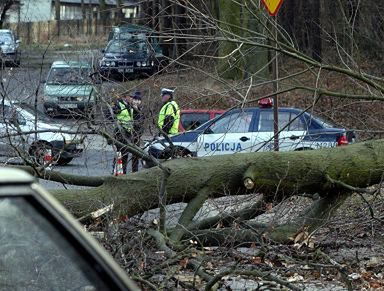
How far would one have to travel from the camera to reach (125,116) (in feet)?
29.1

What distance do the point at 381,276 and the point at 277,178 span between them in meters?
1.30

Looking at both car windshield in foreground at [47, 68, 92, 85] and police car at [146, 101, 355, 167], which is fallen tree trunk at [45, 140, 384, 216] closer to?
police car at [146, 101, 355, 167]

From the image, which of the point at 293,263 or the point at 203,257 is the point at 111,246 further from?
the point at 293,263

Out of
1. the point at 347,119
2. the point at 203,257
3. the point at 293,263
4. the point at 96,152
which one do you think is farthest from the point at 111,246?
the point at 347,119

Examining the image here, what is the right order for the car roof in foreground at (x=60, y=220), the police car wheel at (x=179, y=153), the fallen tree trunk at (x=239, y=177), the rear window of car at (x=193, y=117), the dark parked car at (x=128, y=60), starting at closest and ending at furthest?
the car roof in foreground at (x=60, y=220), the fallen tree trunk at (x=239, y=177), the police car wheel at (x=179, y=153), the dark parked car at (x=128, y=60), the rear window of car at (x=193, y=117)

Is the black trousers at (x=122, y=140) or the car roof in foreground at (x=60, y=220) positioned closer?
the car roof in foreground at (x=60, y=220)

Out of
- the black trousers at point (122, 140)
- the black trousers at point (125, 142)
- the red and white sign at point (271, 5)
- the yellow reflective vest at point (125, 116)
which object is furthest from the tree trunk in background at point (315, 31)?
the black trousers at point (122, 140)

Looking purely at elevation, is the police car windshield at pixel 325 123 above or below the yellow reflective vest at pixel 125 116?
below

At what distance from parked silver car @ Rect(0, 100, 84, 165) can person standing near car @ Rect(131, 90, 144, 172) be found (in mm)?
511

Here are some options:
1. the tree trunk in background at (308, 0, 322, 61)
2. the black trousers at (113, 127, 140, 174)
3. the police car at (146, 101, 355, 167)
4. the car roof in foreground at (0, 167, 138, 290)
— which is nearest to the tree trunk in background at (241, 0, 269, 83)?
the police car at (146, 101, 355, 167)

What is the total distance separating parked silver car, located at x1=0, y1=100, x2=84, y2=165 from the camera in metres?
8.32

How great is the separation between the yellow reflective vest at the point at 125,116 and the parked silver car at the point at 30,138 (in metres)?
0.42

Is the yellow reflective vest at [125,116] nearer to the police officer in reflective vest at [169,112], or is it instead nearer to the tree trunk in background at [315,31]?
the police officer in reflective vest at [169,112]

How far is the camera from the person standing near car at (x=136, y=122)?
862 centimetres
